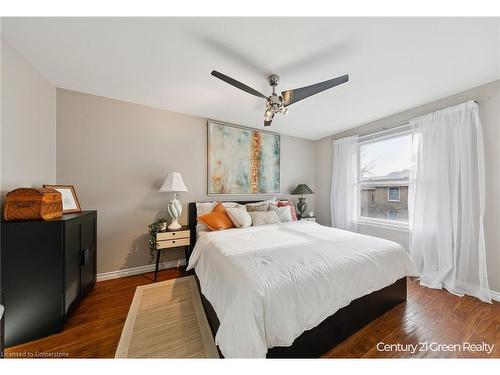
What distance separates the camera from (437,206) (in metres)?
2.29

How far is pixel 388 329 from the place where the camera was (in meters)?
1.49

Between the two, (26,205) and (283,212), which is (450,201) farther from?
(26,205)

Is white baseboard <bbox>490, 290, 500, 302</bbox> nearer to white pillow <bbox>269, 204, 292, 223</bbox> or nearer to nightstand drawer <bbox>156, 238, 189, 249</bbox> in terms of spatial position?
white pillow <bbox>269, 204, 292, 223</bbox>

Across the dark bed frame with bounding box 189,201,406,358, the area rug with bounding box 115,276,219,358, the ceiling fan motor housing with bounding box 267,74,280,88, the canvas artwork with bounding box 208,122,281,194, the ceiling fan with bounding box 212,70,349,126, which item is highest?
the ceiling fan motor housing with bounding box 267,74,280,88

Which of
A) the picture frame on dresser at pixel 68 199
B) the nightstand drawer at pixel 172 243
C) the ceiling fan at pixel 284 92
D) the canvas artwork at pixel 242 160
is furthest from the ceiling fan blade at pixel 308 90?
the picture frame on dresser at pixel 68 199

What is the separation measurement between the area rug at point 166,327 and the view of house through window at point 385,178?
3182 millimetres

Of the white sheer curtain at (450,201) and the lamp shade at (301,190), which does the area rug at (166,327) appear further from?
the white sheer curtain at (450,201)

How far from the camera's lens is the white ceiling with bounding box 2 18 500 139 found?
1298mm

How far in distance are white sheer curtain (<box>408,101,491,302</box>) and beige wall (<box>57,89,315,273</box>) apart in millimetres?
3231

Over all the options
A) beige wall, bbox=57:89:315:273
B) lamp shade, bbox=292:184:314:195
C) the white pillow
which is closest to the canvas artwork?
beige wall, bbox=57:89:315:273

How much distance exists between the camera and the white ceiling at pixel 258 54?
1.30 metres

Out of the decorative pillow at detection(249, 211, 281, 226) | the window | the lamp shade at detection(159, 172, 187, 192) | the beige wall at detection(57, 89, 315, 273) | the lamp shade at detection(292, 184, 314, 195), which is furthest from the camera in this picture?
the lamp shade at detection(292, 184, 314, 195)
